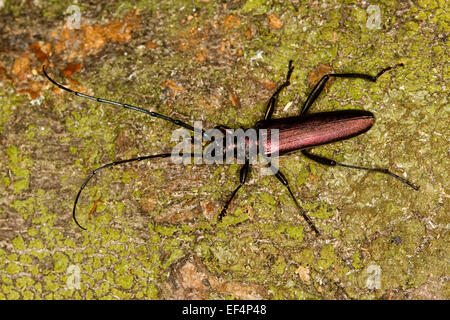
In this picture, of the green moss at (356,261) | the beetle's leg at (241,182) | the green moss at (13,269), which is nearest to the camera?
the green moss at (356,261)

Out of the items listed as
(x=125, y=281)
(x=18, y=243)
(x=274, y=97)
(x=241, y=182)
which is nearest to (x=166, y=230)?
(x=125, y=281)

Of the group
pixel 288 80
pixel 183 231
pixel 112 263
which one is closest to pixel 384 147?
pixel 288 80

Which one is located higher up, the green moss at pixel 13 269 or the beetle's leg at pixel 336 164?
the beetle's leg at pixel 336 164

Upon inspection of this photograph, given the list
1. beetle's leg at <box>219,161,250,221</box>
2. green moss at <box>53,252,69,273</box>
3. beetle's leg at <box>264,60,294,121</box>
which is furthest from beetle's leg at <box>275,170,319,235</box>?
green moss at <box>53,252,69,273</box>

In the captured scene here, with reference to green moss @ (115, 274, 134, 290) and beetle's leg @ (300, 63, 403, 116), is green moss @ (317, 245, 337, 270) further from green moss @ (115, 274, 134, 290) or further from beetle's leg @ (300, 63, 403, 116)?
green moss @ (115, 274, 134, 290)

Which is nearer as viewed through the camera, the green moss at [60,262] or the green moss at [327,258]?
the green moss at [327,258]

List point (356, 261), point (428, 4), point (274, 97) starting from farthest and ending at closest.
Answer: point (274, 97) < point (428, 4) < point (356, 261)

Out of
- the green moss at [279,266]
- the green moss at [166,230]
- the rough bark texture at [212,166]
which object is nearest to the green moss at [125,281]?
the rough bark texture at [212,166]

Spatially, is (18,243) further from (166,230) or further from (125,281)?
(166,230)

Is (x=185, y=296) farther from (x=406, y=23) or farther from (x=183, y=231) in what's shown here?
(x=406, y=23)

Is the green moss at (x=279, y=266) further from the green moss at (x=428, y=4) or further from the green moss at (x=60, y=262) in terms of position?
the green moss at (x=428, y=4)
